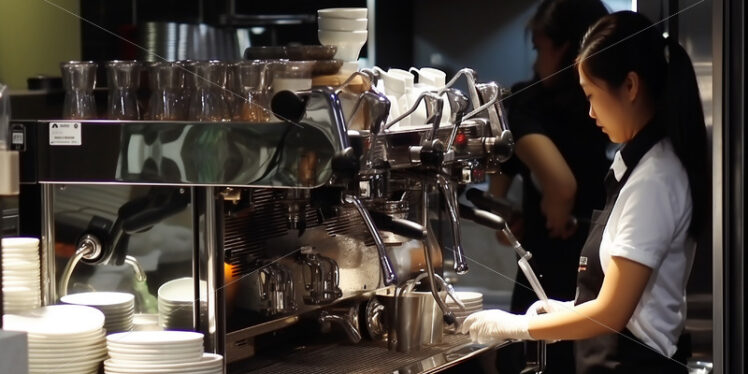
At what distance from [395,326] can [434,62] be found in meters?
0.48

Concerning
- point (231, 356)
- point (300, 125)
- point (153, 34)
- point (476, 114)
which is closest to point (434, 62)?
point (476, 114)

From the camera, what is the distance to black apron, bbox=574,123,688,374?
187 cm

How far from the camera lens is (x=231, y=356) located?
2049mm

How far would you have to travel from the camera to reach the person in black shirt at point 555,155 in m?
1.88

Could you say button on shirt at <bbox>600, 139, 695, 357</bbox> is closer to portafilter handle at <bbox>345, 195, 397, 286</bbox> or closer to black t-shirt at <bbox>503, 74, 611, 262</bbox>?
black t-shirt at <bbox>503, 74, 611, 262</bbox>

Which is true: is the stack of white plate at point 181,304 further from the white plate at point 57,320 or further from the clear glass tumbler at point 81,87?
the clear glass tumbler at point 81,87

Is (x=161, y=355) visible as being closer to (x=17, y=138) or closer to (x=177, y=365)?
(x=177, y=365)

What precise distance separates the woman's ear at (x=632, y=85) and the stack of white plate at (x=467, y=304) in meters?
0.36

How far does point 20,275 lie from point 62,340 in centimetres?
14

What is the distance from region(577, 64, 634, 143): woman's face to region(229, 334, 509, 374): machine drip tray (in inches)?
14.8

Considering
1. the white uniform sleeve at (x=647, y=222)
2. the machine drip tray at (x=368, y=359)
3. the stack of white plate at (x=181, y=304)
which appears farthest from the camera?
the machine drip tray at (x=368, y=359)

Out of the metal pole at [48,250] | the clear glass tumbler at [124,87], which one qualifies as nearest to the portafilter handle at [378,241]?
the clear glass tumbler at [124,87]

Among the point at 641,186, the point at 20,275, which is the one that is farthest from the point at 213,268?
the point at 641,186
